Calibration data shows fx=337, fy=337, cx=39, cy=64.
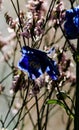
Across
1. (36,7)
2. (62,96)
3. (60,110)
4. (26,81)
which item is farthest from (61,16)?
(60,110)

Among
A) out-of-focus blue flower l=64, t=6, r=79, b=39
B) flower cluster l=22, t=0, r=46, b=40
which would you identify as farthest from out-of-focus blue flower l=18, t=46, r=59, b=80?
flower cluster l=22, t=0, r=46, b=40

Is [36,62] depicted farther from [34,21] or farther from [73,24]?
[34,21]

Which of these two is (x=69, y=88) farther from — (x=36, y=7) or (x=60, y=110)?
(x=36, y=7)

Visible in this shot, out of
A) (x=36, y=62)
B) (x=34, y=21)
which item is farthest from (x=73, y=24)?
(x=34, y=21)

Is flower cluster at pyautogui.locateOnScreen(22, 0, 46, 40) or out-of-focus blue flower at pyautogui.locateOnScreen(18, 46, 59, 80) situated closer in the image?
out-of-focus blue flower at pyautogui.locateOnScreen(18, 46, 59, 80)

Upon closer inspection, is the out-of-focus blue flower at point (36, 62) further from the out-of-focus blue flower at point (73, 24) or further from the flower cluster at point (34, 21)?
the flower cluster at point (34, 21)

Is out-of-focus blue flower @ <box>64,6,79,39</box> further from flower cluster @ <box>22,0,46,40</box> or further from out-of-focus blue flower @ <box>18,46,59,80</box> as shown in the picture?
flower cluster @ <box>22,0,46,40</box>
